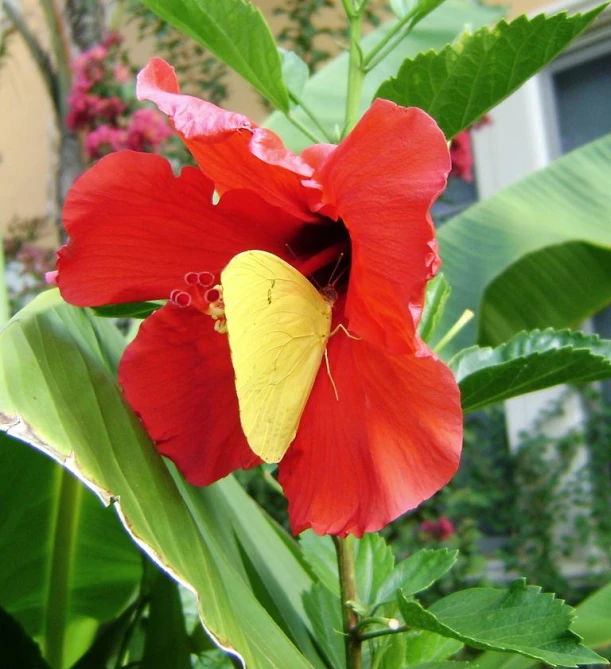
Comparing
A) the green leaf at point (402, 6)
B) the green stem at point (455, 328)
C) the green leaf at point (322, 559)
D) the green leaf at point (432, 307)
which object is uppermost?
the green leaf at point (402, 6)

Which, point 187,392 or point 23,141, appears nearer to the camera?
point 187,392

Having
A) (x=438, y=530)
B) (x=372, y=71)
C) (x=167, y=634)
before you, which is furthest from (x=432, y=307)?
(x=438, y=530)

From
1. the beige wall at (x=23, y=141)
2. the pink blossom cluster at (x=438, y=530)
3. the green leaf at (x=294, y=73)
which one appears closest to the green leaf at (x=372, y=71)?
the green leaf at (x=294, y=73)

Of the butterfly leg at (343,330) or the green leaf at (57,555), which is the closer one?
the butterfly leg at (343,330)

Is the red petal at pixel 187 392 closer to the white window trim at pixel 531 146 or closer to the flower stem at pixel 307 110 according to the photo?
the flower stem at pixel 307 110

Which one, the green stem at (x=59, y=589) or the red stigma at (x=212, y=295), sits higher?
the red stigma at (x=212, y=295)

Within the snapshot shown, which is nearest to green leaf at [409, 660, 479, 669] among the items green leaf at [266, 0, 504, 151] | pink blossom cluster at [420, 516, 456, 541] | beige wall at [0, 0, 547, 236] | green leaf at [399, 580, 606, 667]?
green leaf at [399, 580, 606, 667]

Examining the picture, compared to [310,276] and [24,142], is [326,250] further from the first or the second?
[24,142]
